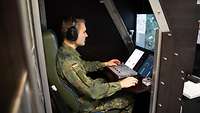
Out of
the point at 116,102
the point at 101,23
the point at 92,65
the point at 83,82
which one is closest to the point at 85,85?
the point at 83,82

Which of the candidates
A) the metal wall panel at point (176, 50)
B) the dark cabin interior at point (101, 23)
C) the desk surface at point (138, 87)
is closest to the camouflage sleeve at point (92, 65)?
the dark cabin interior at point (101, 23)

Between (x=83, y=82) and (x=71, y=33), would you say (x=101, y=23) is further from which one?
(x=83, y=82)

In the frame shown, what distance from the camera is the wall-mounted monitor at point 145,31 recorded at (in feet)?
6.08

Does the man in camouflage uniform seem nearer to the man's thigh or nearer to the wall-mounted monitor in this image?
the man's thigh

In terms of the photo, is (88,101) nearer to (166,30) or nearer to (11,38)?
(166,30)

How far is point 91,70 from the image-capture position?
193 centimetres

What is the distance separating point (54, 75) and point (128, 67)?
784 mm

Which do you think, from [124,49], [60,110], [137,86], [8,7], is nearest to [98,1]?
[124,49]

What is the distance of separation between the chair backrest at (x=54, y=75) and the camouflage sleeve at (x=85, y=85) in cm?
7

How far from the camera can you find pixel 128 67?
1.88 m

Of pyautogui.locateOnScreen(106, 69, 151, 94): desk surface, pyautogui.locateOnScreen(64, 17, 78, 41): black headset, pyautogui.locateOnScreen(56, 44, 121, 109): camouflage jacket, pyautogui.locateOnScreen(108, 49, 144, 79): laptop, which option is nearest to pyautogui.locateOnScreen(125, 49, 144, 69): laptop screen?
pyautogui.locateOnScreen(108, 49, 144, 79): laptop

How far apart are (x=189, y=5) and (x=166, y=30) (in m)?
0.18

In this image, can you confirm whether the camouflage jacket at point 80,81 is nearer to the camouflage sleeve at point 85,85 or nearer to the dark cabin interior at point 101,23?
the camouflage sleeve at point 85,85

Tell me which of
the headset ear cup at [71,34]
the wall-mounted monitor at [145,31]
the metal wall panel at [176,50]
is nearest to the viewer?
the metal wall panel at [176,50]
